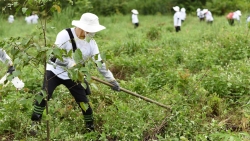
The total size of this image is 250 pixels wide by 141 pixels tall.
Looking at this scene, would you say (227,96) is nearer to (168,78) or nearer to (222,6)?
(168,78)

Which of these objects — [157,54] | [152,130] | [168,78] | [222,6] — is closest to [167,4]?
[222,6]

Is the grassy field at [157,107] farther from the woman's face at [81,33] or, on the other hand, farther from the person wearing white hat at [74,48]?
the woman's face at [81,33]

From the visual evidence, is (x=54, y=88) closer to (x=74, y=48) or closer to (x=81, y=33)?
(x=74, y=48)

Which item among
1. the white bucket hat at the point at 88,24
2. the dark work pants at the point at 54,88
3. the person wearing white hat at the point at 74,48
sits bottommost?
the dark work pants at the point at 54,88

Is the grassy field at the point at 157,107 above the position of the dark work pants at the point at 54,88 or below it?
below

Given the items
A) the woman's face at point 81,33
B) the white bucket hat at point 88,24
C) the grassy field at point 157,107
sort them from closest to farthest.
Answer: the white bucket hat at point 88,24 → the woman's face at point 81,33 → the grassy field at point 157,107

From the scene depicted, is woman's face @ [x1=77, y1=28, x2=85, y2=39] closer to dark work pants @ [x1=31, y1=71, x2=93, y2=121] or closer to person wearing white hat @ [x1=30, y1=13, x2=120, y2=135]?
person wearing white hat @ [x1=30, y1=13, x2=120, y2=135]

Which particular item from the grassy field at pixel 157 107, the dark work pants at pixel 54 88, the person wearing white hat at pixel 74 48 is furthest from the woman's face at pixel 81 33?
the dark work pants at pixel 54 88

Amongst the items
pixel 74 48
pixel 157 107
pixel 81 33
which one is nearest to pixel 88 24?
pixel 81 33

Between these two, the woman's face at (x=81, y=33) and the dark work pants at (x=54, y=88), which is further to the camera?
the dark work pants at (x=54, y=88)

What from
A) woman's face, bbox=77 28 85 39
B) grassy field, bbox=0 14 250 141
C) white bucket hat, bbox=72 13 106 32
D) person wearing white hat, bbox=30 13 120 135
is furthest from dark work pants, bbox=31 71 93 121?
white bucket hat, bbox=72 13 106 32

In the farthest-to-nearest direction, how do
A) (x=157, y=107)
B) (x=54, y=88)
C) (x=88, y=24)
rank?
(x=157, y=107) → (x=54, y=88) → (x=88, y=24)

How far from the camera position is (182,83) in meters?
4.55

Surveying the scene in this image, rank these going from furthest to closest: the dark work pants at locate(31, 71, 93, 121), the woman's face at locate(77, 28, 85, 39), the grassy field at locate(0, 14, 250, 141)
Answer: the grassy field at locate(0, 14, 250, 141)
the dark work pants at locate(31, 71, 93, 121)
the woman's face at locate(77, 28, 85, 39)
